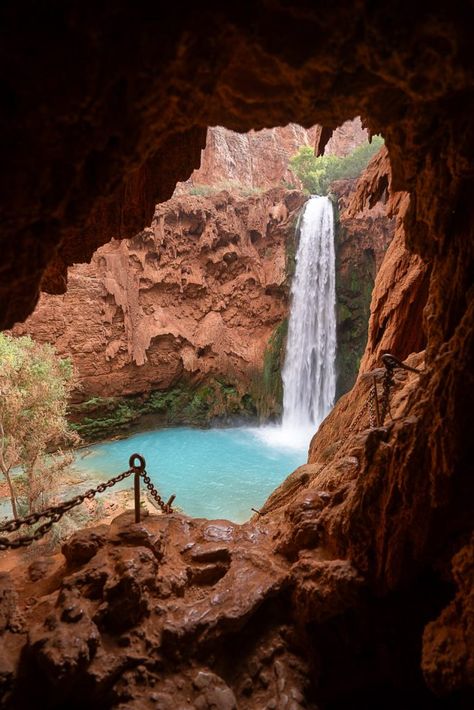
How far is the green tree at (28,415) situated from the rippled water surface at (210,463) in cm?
→ 327

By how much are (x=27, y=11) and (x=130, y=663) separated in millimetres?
3707

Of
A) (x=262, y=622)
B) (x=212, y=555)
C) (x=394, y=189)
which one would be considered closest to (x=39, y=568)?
(x=212, y=555)

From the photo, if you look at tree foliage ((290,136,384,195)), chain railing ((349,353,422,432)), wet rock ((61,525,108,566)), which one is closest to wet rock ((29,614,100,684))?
wet rock ((61,525,108,566))

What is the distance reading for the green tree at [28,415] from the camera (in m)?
8.49

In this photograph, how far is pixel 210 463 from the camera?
47.2ft

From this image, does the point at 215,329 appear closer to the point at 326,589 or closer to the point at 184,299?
the point at 184,299

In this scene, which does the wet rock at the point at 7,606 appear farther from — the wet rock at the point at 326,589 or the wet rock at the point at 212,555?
the wet rock at the point at 326,589

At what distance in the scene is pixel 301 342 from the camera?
54.5 feet

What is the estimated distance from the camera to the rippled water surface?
37.8ft

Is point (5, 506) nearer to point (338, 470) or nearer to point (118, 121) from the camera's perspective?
point (338, 470)

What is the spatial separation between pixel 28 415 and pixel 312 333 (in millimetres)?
11412

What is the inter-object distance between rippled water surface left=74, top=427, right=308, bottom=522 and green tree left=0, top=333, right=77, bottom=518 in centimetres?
327

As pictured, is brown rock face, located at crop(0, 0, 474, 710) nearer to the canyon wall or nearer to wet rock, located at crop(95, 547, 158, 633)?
wet rock, located at crop(95, 547, 158, 633)

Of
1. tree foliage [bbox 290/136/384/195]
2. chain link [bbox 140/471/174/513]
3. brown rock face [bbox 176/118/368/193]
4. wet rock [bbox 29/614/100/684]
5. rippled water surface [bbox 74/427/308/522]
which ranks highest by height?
brown rock face [bbox 176/118/368/193]
